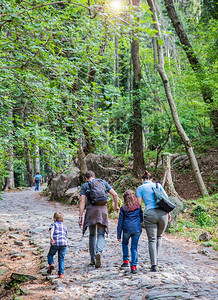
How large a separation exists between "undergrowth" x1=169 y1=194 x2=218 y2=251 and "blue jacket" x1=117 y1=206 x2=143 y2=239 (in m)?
4.20

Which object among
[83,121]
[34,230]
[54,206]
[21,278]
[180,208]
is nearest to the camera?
[21,278]

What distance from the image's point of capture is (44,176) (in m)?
45.1

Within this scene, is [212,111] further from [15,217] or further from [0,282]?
[0,282]

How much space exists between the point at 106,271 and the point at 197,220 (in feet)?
21.1

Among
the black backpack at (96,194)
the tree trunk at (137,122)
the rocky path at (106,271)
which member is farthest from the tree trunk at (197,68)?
the black backpack at (96,194)

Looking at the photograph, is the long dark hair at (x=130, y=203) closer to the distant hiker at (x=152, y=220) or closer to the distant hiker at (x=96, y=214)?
the distant hiker at (x=152, y=220)

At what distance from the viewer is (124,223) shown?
17.0 ft

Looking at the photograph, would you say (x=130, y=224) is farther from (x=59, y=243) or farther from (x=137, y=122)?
(x=137, y=122)

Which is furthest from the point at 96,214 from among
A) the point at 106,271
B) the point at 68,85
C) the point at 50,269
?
the point at 68,85

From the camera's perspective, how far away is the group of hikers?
4.92m

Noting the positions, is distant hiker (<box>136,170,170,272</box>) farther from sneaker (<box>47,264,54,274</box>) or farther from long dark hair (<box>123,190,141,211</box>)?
sneaker (<box>47,264,54,274</box>)

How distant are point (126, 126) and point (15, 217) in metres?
8.10

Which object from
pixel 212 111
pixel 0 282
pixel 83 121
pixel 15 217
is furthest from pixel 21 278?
pixel 212 111

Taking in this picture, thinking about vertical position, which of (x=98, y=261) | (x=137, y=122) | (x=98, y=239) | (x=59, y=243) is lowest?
(x=98, y=261)
